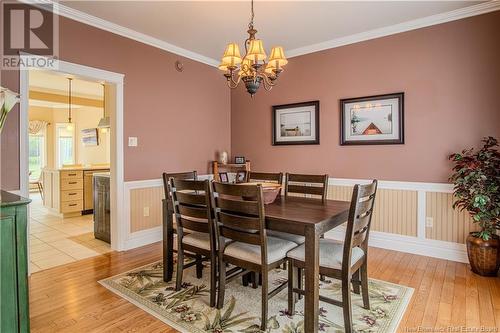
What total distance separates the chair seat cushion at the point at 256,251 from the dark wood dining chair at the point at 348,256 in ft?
0.23

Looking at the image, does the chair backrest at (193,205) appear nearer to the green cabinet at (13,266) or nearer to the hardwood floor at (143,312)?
the hardwood floor at (143,312)

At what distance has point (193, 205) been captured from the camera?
2.23 metres

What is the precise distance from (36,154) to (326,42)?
360 inches

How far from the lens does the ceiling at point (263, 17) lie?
288 centimetres

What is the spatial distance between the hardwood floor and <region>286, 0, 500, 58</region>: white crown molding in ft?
8.35

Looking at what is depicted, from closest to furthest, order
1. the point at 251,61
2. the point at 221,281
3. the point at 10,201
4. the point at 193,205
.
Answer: the point at 10,201 → the point at 221,281 → the point at 193,205 → the point at 251,61

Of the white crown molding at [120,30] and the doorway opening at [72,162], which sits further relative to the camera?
the doorway opening at [72,162]

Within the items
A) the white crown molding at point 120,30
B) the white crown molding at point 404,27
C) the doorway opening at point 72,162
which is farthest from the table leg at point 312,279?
the white crown molding at point 120,30

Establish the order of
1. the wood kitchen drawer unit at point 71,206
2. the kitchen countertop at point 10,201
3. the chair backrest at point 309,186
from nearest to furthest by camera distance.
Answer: the kitchen countertop at point 10,201 → the chair backrest at point 309,186 → the wood kitchen drawer unit at point 71,206

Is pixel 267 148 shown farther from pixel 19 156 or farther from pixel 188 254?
pixel 19 156

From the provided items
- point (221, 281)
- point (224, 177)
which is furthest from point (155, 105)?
point (221, 281)

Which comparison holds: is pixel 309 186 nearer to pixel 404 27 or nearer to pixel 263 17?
pixel 263 17

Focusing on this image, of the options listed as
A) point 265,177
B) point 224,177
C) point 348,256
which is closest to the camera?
point 348,256

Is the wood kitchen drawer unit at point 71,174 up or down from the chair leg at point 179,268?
up
